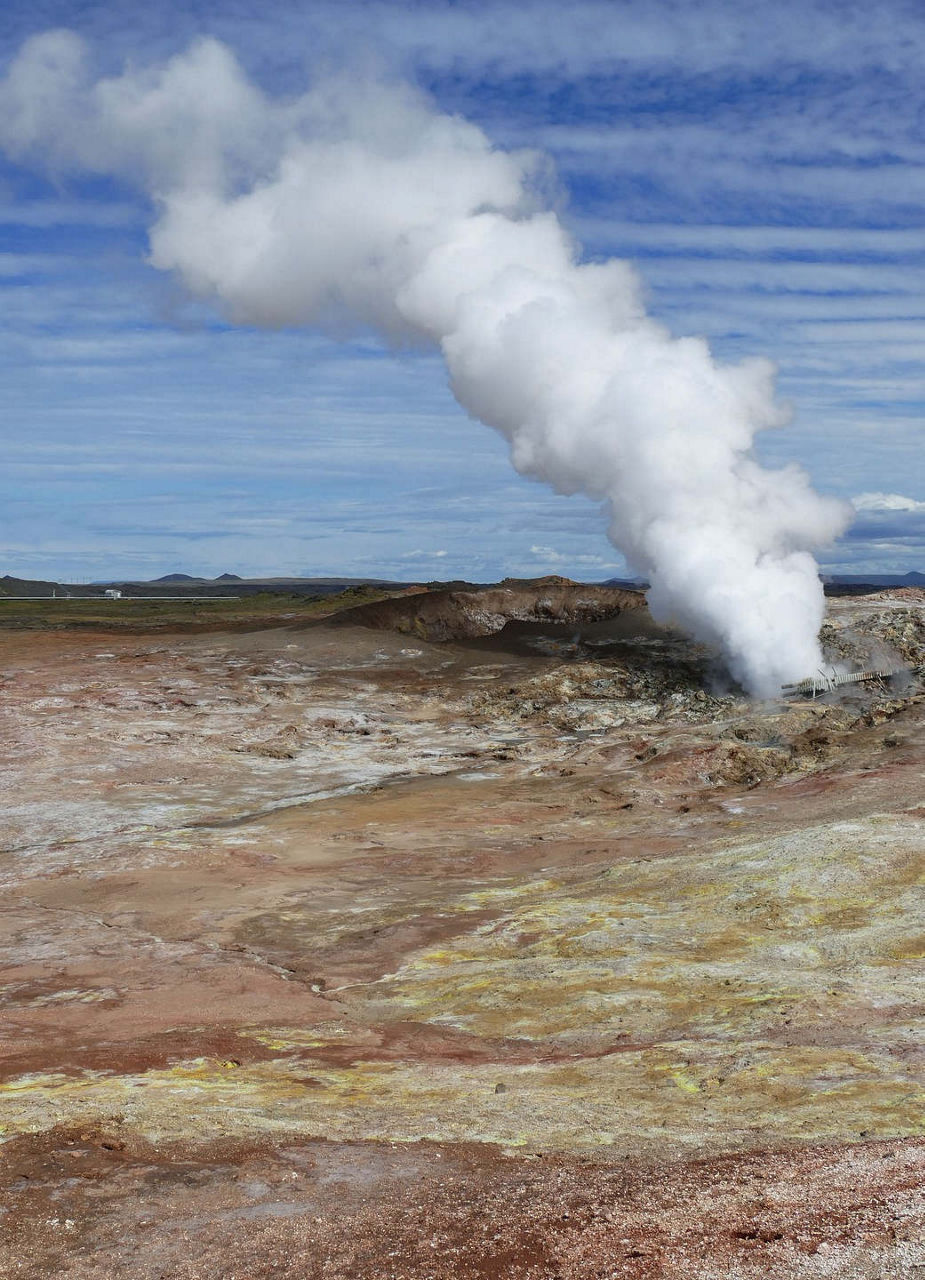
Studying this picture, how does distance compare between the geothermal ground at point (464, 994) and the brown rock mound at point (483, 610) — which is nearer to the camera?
the geothermal ground at point (464, 994)

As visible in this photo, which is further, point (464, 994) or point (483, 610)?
point (483, 610)

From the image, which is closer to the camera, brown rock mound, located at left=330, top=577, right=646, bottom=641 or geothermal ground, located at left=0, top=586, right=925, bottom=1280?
geothermal ground, located at left=0, top=586, right=925, bottom=1280

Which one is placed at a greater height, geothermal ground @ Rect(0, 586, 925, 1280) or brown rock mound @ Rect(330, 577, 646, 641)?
brown rock mound @ Rect(330, 577, 646, 641)

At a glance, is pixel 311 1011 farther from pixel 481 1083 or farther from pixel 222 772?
pixel 222 772

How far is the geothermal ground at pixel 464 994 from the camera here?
22.8 feet

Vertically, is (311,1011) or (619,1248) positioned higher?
(619,1248)

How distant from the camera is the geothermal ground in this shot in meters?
6.94

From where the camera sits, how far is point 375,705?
120 ft

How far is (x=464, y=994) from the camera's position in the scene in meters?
13.3

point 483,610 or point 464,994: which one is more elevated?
point 483,610

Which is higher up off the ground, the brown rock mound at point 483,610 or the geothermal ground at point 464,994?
the brown rock mound at point 483,610

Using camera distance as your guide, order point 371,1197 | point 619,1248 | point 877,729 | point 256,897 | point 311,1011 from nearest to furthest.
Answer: point 619,1248 < point 371,1197 < point 311,1011 < point 256,897 < point 877,729

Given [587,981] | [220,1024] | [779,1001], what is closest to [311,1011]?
[220,1024]

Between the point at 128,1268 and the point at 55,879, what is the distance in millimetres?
13975
